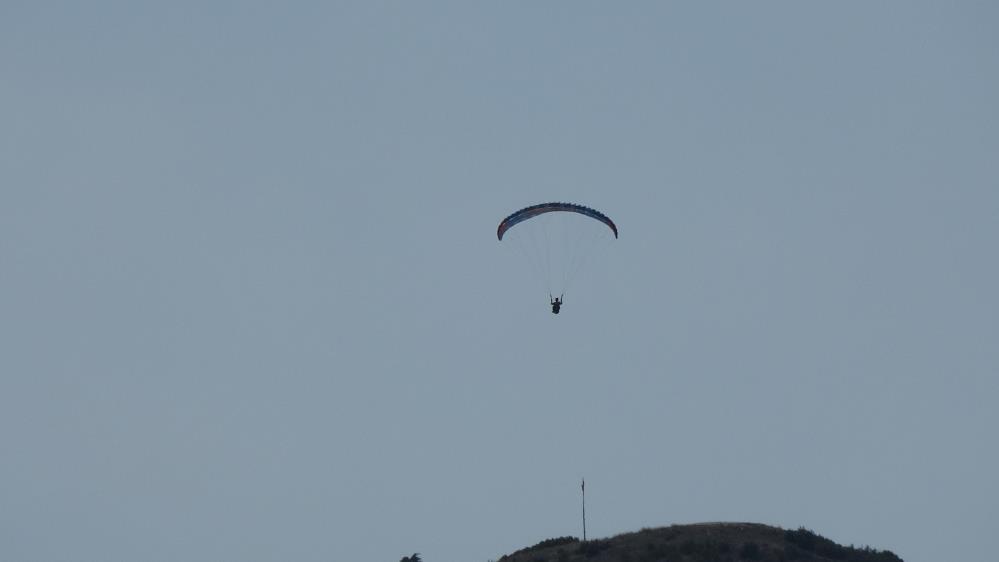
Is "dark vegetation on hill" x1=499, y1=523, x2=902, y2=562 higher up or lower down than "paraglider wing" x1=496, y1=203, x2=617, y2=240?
lower down

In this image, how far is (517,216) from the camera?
292 feet

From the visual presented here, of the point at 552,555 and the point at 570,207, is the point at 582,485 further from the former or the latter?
the point at 570,207

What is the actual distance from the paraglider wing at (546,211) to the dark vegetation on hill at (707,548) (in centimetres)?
1619

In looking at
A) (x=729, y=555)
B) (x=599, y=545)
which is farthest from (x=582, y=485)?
(x=729, y=555)

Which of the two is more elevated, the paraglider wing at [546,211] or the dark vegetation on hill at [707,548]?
the paraglider wing at [546,211]

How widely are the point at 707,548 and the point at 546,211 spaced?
63.6ft

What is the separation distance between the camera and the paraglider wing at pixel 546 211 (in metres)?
86.6

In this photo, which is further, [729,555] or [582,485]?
[582,485]

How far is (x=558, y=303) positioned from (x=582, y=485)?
9.67 meters

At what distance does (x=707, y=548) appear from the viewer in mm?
82312

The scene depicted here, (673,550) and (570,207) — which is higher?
(570,207)

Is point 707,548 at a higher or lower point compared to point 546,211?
lower

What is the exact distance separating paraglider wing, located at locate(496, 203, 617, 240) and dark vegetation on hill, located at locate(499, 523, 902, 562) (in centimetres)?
1619

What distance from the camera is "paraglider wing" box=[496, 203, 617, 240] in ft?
284
